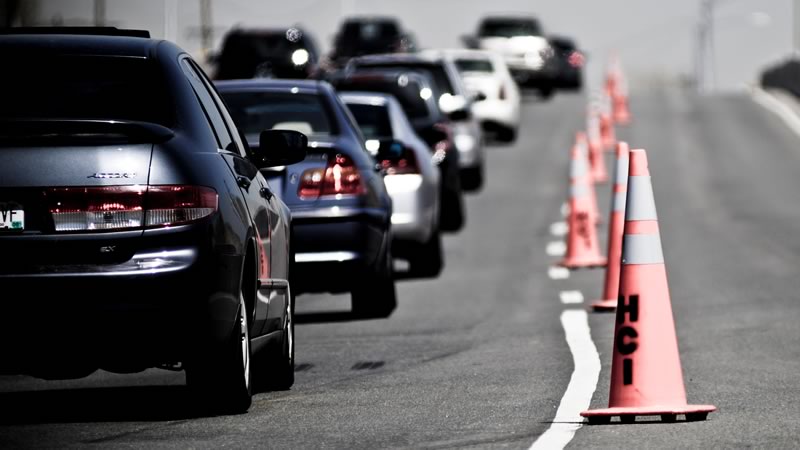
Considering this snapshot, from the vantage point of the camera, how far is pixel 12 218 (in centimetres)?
786

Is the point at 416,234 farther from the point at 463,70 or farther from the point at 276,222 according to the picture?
the point at 463,70

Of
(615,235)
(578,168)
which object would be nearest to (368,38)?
(578,168)

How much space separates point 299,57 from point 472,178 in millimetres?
14747

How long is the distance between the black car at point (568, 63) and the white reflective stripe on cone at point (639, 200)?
47527mm

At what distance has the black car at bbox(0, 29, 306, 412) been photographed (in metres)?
7.79

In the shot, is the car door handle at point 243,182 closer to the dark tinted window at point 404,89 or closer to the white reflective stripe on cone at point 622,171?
the white reflective stripe on cone at point 622,171

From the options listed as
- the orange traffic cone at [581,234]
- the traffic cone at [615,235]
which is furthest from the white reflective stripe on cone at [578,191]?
the traffic cone at [615,235]

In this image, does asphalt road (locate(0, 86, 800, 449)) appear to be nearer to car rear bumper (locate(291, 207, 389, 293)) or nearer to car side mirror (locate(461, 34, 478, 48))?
car rear bumper (locate(291, 207, 389, 293))

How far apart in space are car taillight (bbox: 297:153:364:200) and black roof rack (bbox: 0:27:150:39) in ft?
12.2

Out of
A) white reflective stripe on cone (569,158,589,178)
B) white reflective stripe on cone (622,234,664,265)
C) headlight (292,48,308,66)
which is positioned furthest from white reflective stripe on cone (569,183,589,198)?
headlight (292,48,308,66)

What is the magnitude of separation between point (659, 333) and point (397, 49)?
136ft

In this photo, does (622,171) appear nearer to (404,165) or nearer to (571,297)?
(571,297)

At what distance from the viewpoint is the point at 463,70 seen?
33.7 metres

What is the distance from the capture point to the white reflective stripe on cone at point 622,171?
45.1 ft
